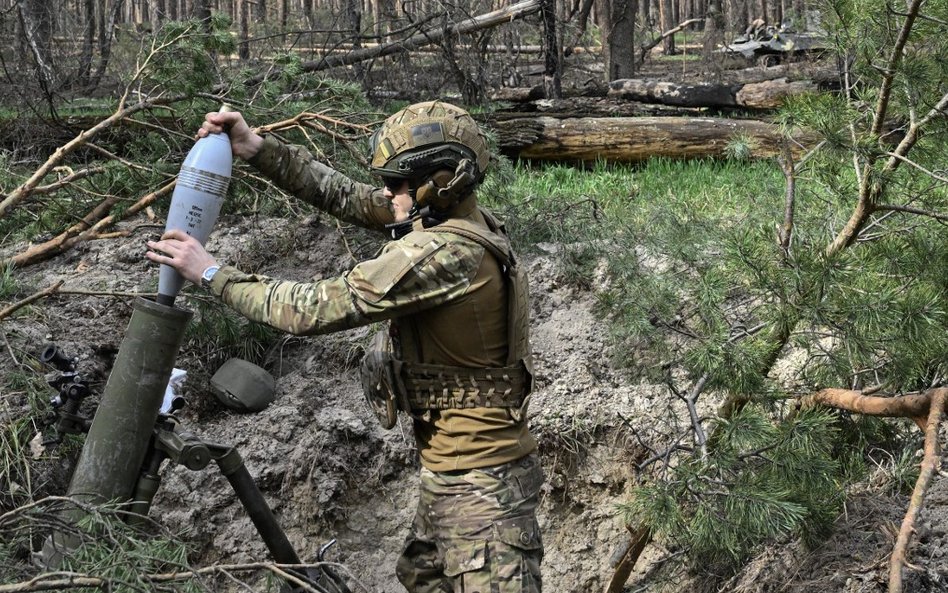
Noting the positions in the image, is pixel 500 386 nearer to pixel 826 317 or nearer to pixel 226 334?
pixel 826 317

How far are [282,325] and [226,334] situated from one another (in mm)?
2123

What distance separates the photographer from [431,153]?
3.08 m

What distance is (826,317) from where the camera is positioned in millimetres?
3127

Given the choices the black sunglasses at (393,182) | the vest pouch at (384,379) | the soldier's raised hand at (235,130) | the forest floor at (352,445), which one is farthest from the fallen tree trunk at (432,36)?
the vest pouch at (384,379)

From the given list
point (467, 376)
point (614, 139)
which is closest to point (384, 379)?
point (467, 376)

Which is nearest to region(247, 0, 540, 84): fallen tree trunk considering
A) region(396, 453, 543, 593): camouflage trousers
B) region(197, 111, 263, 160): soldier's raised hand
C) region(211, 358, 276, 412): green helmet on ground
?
region(211, 358, 276, 412): green helmet on ground

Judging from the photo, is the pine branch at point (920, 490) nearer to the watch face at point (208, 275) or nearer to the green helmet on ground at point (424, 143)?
the green helmet on ground at point (424, 143)

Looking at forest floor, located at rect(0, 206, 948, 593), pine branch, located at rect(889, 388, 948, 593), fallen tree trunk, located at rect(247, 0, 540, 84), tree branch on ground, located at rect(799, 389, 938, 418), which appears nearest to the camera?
pine branch, located at rect(889, 388, 948, 593)

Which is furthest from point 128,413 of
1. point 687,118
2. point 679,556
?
point 687,118

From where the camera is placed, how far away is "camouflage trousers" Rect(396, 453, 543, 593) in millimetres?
3102

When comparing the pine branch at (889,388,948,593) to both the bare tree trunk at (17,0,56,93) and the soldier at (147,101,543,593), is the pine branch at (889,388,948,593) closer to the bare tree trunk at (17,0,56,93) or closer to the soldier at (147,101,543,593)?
the soldier at (147,101,543,593)

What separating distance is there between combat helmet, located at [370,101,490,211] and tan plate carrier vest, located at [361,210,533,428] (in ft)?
0.39

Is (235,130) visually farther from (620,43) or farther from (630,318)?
(620,43)

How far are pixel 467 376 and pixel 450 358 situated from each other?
0.27 ft
